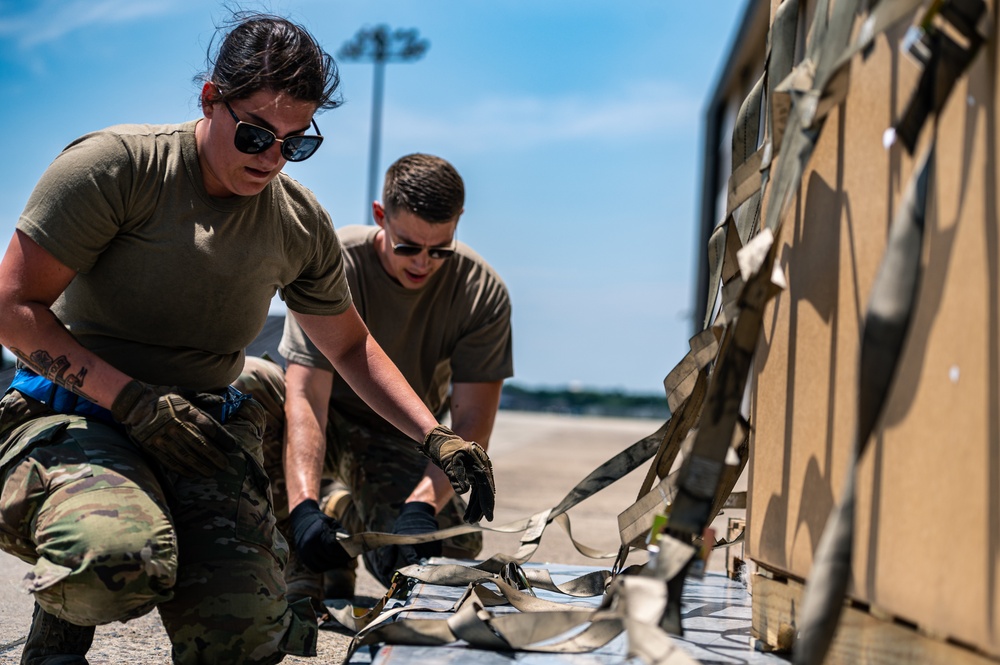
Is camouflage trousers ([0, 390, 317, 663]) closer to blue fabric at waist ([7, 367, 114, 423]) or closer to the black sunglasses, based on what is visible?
blue fabric at waist ([7, 367, 114, 423])

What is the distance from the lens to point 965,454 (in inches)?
40.5

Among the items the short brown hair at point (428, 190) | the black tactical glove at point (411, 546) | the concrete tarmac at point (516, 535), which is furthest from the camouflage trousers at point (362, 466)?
the short brown hair at point (428, 190)

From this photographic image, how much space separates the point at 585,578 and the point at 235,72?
1.33m

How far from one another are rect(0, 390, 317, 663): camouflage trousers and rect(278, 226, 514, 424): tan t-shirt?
121cm

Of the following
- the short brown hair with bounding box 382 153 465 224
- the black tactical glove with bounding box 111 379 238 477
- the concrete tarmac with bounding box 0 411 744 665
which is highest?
the short brown hair with bounding box 382 153 465 224

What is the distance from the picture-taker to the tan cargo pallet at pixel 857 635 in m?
1.10

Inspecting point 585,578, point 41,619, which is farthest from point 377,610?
point 41,619

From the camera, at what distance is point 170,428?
200 centimetres

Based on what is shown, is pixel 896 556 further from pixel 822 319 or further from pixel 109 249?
→ pixel 109 249

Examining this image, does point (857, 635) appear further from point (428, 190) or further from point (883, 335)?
point (428, 190)

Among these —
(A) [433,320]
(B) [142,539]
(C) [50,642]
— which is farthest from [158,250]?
(A) [433,320]

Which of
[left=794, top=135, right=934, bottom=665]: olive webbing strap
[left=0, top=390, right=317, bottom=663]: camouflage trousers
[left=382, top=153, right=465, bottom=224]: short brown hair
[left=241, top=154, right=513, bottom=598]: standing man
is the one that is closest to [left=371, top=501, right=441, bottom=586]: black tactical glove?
[left=241, top=154, right=513, bottom=598]: standing man

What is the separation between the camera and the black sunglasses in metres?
2.08

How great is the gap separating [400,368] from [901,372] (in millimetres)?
2428
